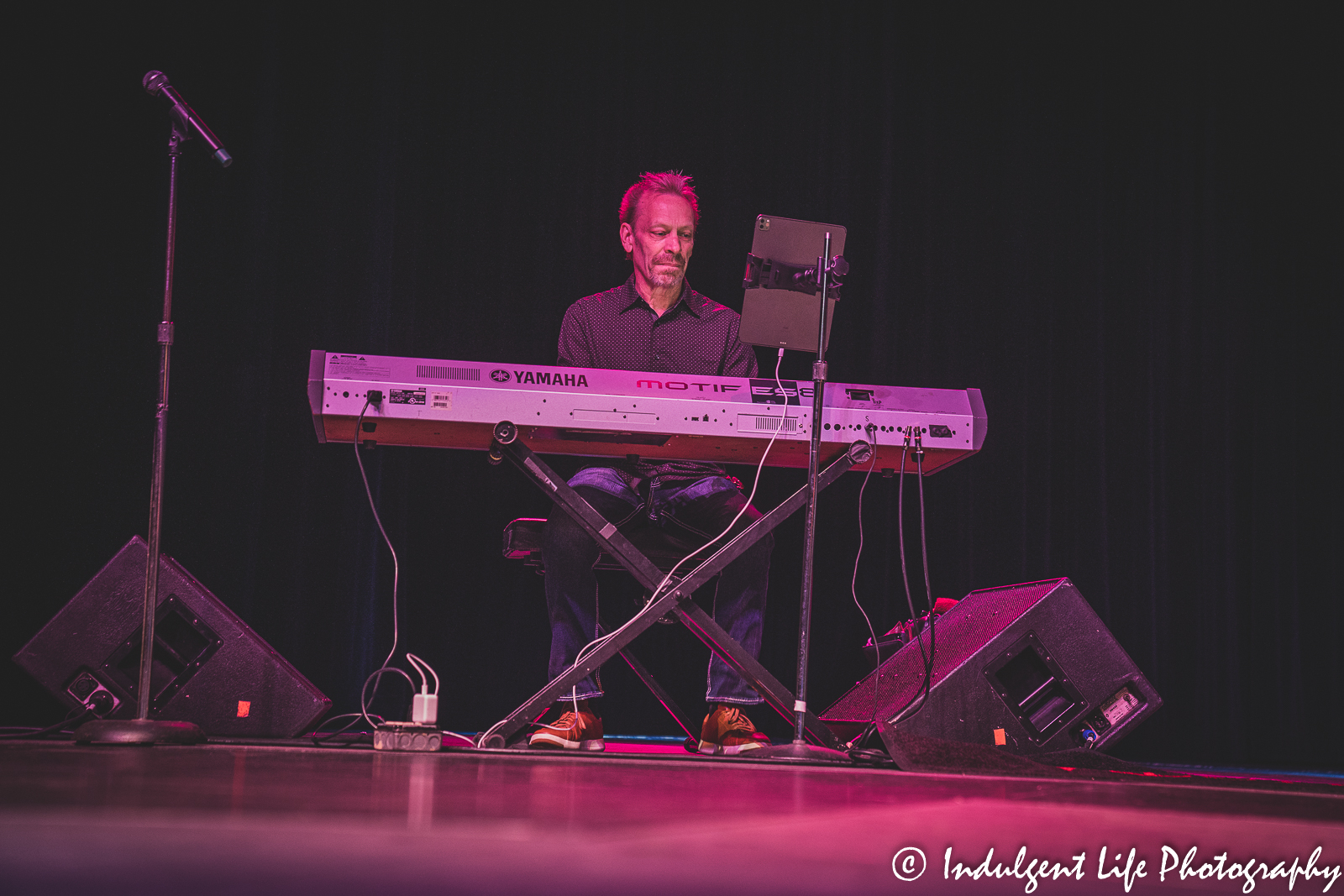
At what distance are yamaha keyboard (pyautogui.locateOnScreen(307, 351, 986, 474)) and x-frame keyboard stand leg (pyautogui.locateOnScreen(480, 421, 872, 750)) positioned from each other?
0.24 feet

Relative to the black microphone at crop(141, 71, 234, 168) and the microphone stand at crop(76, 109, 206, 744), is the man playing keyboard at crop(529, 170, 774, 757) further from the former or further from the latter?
the black microphone at crop(141, 71, 234, 168)

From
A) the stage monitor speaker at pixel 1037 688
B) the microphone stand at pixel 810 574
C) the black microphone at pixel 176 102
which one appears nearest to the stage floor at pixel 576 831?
the microphone stand at pixel 810 574

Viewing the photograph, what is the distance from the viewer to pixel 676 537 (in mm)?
2637

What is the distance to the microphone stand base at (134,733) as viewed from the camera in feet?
A: 6.56

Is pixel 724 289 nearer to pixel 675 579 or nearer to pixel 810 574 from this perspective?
pixel 675 579

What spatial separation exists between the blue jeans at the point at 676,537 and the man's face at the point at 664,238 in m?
0.76

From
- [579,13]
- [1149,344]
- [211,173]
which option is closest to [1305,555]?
[1149,344]

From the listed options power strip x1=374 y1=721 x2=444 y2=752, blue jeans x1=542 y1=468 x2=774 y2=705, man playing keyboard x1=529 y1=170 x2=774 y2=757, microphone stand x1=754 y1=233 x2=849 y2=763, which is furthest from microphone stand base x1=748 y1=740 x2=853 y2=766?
power strip x1=374 y1=721 x2=444 y2=752

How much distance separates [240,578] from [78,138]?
62.5 inches

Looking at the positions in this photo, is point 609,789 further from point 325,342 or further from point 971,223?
point 971,223

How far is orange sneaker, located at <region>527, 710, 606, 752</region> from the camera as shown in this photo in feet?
7.62

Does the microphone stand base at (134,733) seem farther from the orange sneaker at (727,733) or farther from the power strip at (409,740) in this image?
the orange sneaker at (727,733)

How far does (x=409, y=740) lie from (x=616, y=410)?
83cm

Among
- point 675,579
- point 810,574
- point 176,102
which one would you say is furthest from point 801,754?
point 176,102
